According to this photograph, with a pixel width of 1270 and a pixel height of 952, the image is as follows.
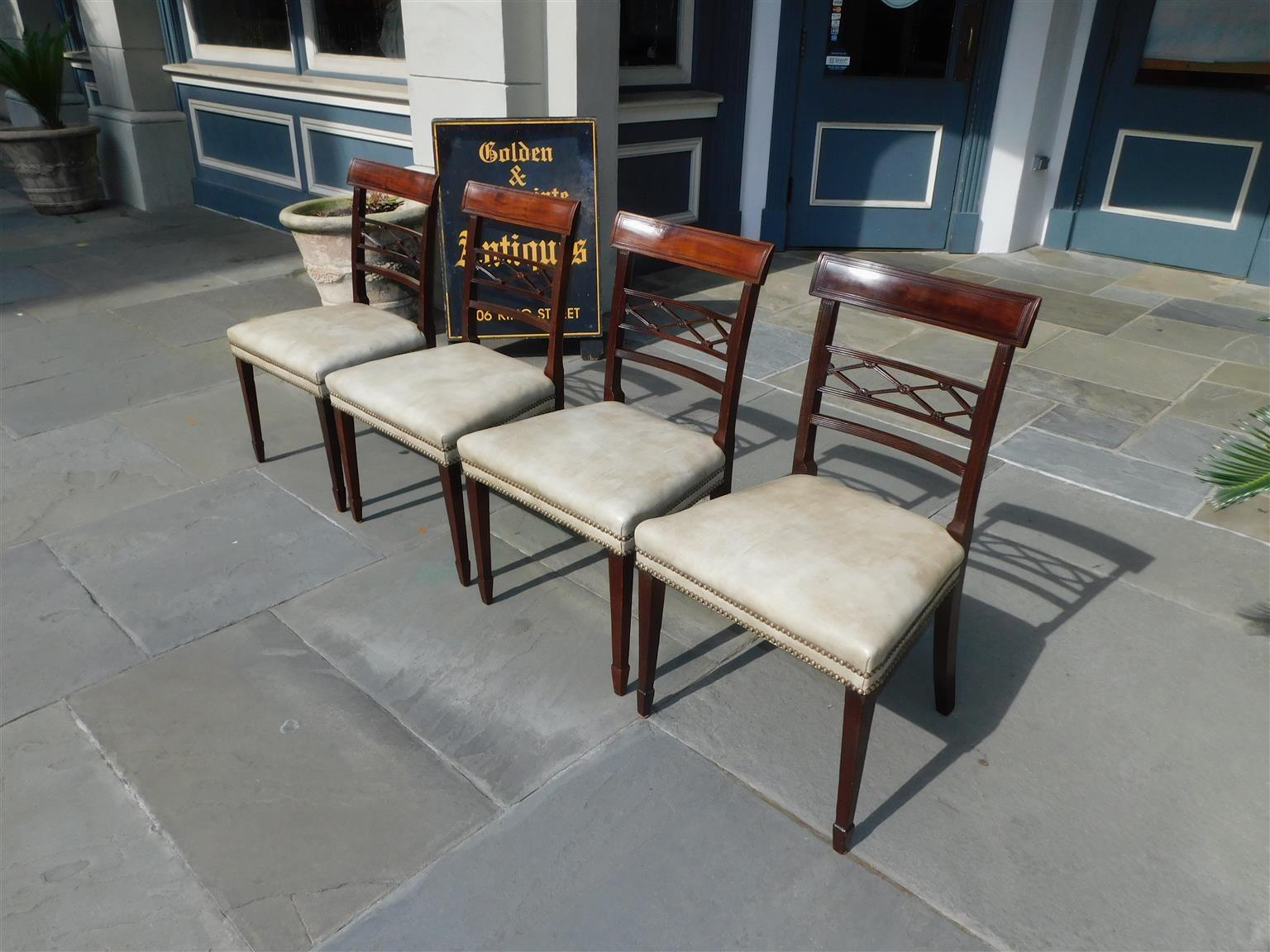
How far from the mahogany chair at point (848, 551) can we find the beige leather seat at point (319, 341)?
1.38 metres

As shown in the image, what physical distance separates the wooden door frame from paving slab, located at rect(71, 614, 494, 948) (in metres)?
4.53

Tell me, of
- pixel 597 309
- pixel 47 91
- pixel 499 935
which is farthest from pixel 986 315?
pixel 47 91

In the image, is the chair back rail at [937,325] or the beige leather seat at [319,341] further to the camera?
the beige leather seat at [319,341]

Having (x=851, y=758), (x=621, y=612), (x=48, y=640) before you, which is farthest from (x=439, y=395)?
(x=851, y=758)

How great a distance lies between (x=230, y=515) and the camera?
3.10 metres

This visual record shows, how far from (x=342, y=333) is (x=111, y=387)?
166 cm

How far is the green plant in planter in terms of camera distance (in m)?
6.59

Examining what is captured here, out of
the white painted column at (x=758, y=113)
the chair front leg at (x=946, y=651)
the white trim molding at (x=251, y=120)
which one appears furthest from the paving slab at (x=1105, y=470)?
the white trim molding at (x=251, y=120)

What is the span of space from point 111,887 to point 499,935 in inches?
30.1

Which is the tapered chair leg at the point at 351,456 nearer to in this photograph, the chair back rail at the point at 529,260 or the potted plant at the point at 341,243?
the chair back rail at the point at 529,260

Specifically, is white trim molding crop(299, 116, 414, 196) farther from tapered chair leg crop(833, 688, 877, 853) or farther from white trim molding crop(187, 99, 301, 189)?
tapered chair leg crop(833, 688, 877, 853)

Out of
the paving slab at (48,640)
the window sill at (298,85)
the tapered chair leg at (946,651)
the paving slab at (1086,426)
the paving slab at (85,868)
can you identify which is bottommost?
the paving slab at (85,868)

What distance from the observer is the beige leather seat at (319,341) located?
2.94m

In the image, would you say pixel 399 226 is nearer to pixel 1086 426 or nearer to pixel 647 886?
pixel 647 886
